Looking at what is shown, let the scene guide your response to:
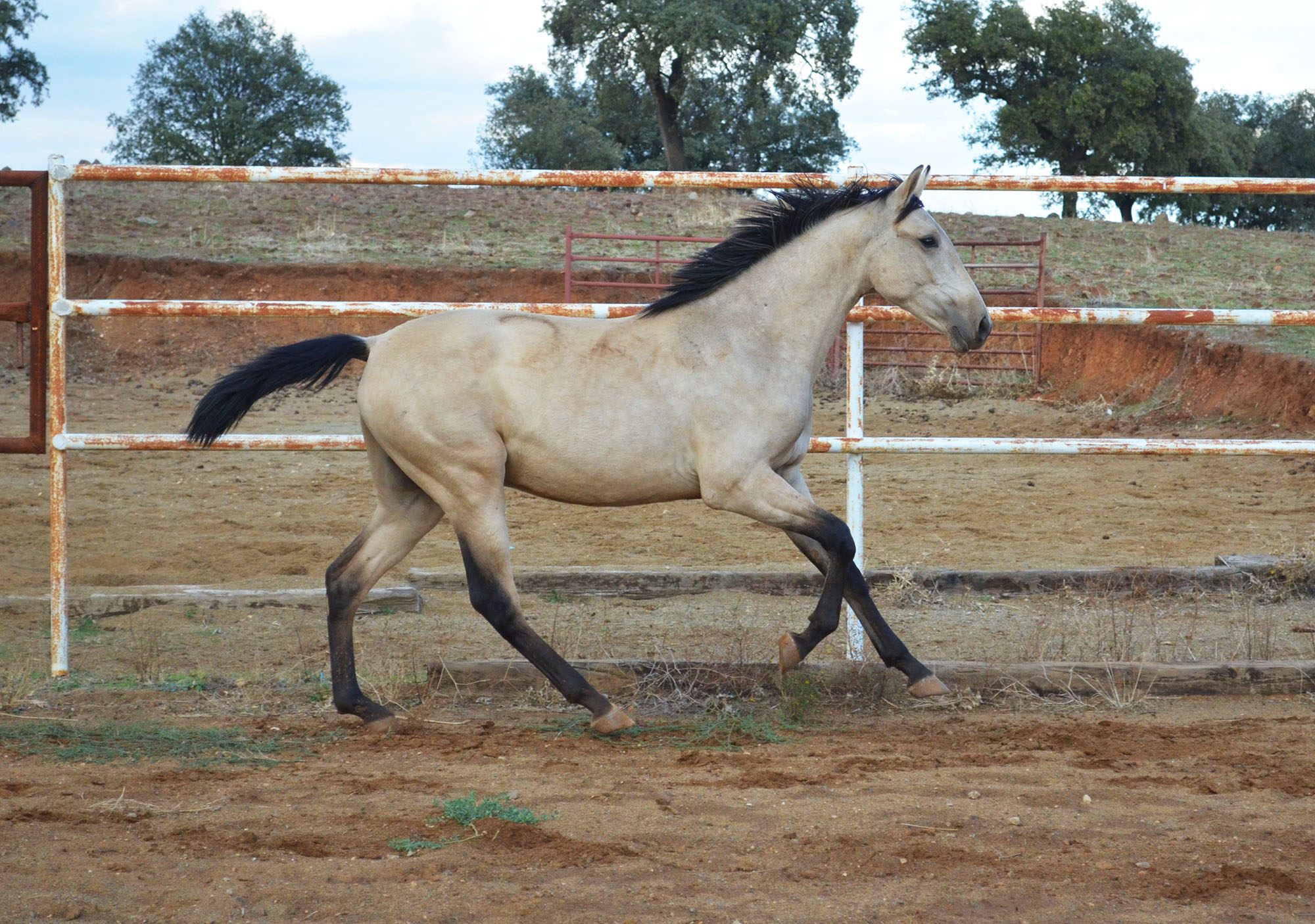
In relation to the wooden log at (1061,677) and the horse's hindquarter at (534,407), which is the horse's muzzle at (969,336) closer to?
the horse's hindquarter at (534,407)

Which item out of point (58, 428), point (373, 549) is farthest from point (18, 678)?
point (373, 549)

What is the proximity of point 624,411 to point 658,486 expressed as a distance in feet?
0.96

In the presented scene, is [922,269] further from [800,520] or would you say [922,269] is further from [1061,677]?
[1061,677]

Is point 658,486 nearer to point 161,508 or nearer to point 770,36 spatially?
point 161,508

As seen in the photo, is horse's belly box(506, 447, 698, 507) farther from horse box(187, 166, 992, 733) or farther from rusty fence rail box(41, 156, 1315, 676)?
rusty fence rail box(41, 156, 1315, 676)

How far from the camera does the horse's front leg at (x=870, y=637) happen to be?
412 cm

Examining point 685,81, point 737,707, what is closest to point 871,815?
point 737,707

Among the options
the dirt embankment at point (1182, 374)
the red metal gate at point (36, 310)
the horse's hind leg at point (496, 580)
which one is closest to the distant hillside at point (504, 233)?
the dirt embankment at point (1182, 374)

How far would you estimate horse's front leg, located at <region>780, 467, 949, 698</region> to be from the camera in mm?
4121

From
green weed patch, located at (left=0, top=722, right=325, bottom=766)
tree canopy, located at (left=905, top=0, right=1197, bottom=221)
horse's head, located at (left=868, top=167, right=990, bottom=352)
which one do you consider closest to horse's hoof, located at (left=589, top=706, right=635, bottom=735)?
green weed patch, located at (left=0, top=722, right=325, bottom=766)

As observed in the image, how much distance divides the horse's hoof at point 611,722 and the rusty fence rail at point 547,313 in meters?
1.18

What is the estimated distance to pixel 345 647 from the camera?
4258 millimetres

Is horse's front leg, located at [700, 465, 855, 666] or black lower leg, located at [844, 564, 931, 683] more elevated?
horse's front leg, located at [700, 465, 855, 666]

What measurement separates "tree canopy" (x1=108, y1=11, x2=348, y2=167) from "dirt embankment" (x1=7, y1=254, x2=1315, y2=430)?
13153mm
